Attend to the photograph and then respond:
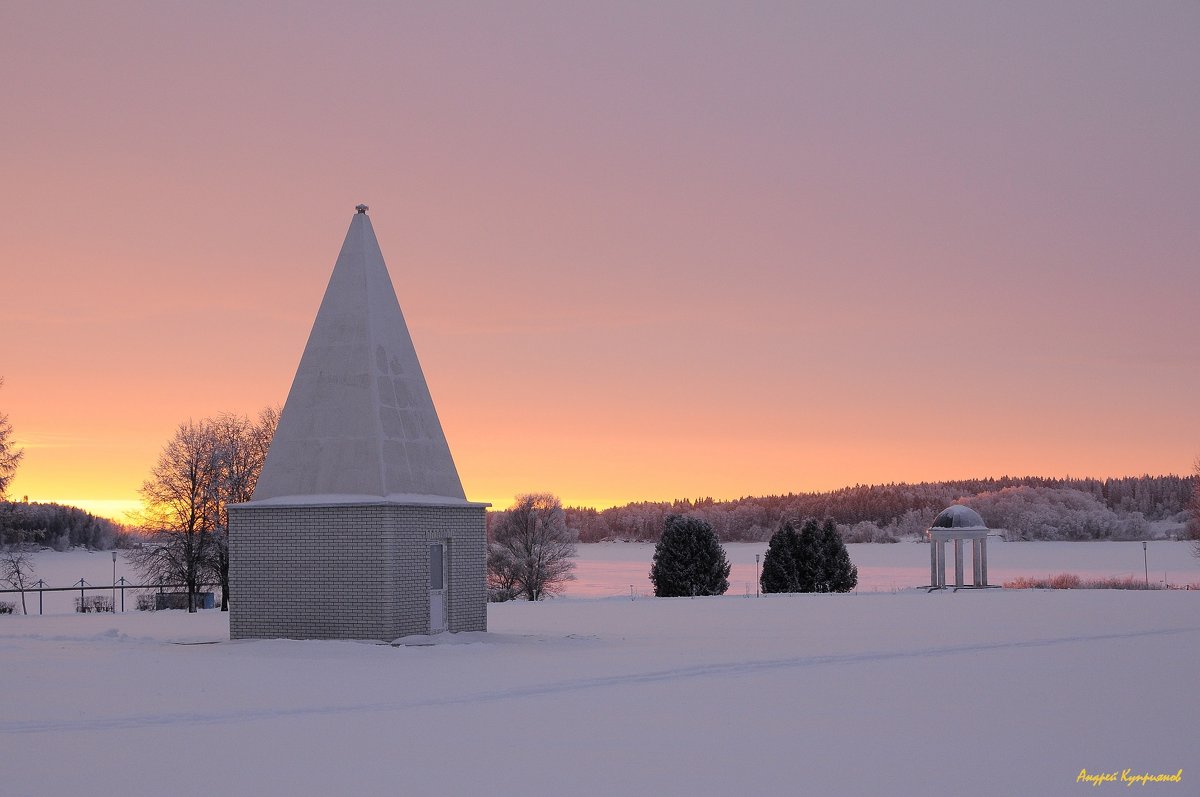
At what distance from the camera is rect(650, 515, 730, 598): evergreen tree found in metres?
56.5

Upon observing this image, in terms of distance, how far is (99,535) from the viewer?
172m

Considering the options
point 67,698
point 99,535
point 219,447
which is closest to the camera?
point 67,698

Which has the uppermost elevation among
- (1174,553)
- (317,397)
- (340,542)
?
(317,397)

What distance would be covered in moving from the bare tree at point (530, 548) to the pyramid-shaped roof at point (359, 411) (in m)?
52.2

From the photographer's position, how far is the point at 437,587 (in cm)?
2586

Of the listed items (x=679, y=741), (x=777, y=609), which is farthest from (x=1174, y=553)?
(x=679, y=741)

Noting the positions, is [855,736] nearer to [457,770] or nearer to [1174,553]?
[457,770]

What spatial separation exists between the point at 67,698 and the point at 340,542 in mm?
7518

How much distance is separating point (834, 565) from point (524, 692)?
139ft

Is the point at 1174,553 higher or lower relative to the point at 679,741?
lower

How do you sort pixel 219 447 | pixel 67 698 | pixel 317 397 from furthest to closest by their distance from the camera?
pixel 219 447
pixel 317 397
pixel 67 698

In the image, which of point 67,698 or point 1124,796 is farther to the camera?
point 67,698

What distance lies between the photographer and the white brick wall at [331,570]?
77.9 ft

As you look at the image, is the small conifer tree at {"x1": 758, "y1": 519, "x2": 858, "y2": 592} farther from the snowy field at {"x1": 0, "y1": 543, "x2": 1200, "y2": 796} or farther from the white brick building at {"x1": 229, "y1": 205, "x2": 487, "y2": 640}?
the white brick building at {"x1": 229, "y1": 205, "x2": 487, "y2": 640}
